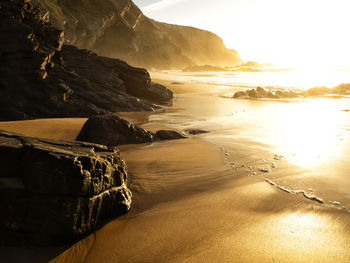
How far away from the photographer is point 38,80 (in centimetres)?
967

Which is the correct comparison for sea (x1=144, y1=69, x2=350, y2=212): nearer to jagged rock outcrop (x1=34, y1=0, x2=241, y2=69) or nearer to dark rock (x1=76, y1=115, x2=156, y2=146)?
dark rock (x1=76, y1=115, x2=156, y2=146)

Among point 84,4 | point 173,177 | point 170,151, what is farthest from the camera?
point 84,4

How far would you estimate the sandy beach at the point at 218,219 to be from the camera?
2365 millimetres

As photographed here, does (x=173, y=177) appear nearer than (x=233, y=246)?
No

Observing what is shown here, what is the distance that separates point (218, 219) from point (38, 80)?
9751 millimetres

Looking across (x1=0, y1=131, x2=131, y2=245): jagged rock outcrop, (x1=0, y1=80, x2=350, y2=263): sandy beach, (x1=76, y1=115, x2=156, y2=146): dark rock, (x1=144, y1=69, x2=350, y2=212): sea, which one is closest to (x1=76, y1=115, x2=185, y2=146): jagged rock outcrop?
(x1=76, y1=115, x2=156, y2=146): dark rock

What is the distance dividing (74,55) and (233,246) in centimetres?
1564

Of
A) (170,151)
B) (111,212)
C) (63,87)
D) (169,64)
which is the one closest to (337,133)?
(170,151)

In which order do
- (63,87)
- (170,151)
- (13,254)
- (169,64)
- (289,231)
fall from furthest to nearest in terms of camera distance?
(169,64), (63,87), (170,151), (289,231), (13,254)

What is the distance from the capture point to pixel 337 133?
7.65m

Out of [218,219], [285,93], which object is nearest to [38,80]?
[218,219]

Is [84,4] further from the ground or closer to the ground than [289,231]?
further from the ground

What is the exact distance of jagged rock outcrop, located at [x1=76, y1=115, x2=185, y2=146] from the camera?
6414mm

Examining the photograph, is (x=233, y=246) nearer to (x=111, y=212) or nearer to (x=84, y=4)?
(x=111, y=212)
